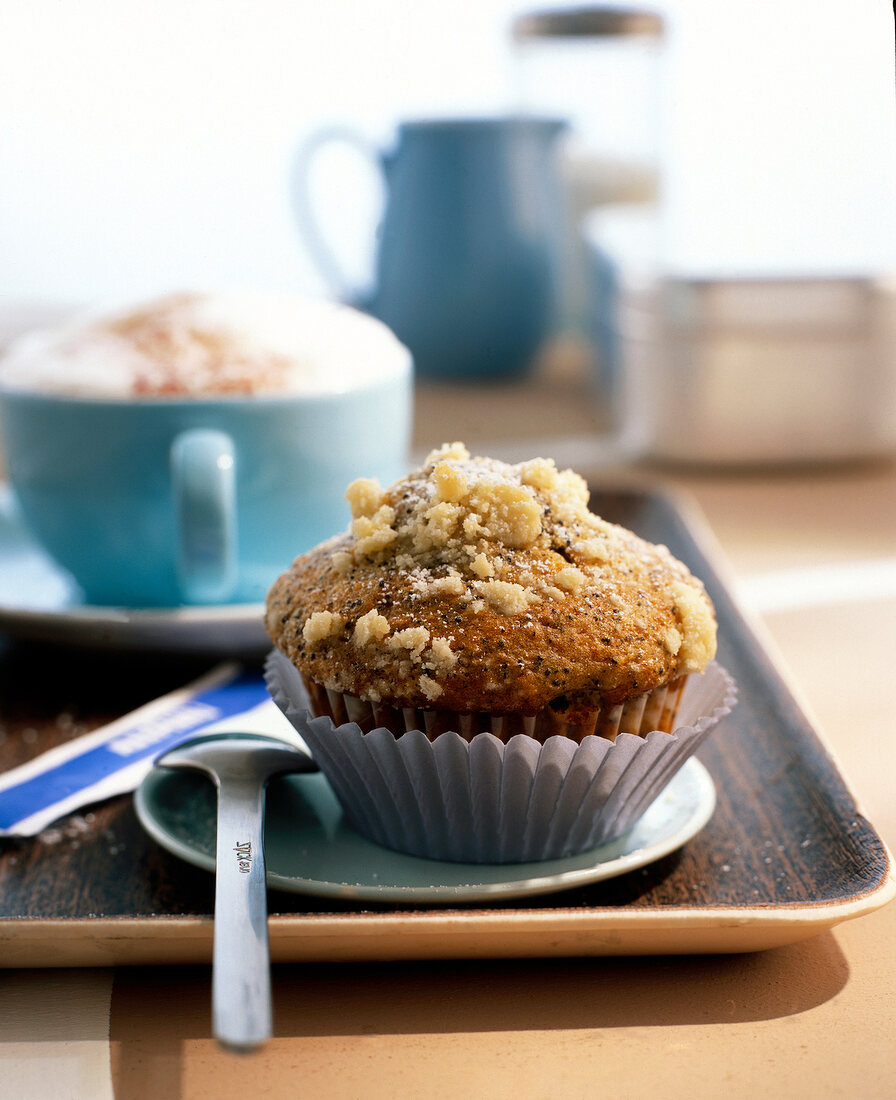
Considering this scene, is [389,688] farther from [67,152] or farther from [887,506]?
[67,152]

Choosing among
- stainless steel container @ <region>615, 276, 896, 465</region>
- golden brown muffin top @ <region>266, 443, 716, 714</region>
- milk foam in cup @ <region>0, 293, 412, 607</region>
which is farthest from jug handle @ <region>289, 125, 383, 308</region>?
golden brown muffin top @ <region>266, 443, 716, 714</region>

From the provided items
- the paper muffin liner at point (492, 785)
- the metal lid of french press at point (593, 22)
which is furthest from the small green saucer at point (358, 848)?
the metal lid of french press at point (593, 22)

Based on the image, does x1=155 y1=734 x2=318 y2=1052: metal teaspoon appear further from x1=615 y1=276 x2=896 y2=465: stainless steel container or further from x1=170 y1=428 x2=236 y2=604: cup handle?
x1=615 y1=276 x2=896 y2=465: stainless steel container

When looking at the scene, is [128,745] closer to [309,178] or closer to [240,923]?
[240,923]

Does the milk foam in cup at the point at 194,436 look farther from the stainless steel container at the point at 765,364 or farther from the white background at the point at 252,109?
the white background at the point at 252,109

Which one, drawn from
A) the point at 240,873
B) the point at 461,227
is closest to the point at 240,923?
the point at 240,873
